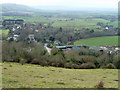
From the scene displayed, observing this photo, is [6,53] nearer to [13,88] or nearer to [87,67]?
[87,67]

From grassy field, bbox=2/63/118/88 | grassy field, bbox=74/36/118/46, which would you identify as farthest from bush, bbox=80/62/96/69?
grassy field, bbox=74/36/118/46

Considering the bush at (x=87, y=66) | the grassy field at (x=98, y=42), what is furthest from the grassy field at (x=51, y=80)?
the grassy field at (x=98, y=42)

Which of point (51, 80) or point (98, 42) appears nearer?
point (51, 80)

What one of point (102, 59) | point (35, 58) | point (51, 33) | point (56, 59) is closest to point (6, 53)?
point (35, 58)

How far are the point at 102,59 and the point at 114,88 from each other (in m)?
14.1

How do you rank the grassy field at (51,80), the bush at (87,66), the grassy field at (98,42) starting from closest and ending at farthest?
the grassy field at (51,80) < the bush at (87,66) < the grassy field at (98,42)

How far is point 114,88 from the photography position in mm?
8609

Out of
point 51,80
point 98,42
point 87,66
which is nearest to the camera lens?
point 51,80

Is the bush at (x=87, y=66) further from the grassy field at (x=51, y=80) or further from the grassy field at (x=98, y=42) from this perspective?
the grassy field at (x=98, y=42)

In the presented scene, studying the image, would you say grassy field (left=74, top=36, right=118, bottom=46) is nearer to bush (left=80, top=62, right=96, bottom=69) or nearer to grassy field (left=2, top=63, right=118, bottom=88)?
bush (left=80, top=62, right=96, bottom=69)

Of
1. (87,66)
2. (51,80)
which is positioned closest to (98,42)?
(87,66)

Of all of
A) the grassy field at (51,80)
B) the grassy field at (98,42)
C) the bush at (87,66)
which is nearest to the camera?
the grassy field at (51,80)

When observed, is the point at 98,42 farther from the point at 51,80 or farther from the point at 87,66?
the point at 51,80

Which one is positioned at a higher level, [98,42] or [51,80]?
[51,80]
